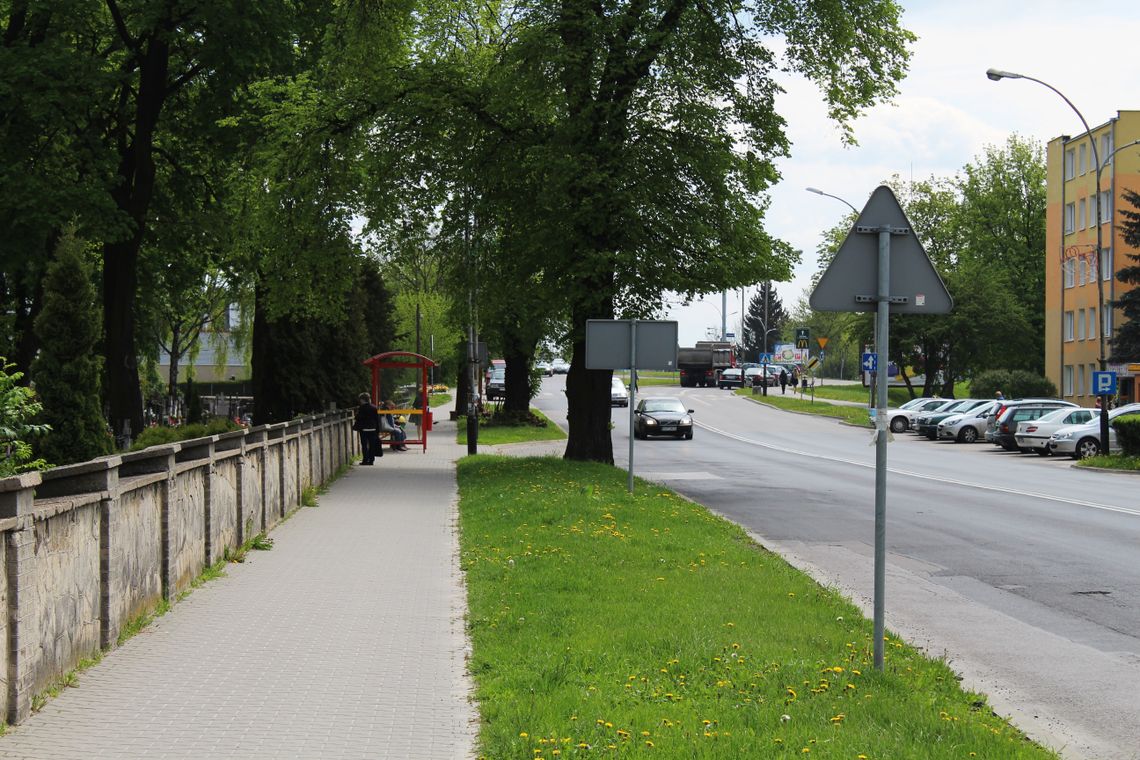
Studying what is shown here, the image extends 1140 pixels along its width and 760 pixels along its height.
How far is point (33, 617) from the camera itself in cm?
679

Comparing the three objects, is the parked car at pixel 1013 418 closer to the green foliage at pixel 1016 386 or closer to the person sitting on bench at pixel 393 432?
the person sitting on bench at pixel 393 432

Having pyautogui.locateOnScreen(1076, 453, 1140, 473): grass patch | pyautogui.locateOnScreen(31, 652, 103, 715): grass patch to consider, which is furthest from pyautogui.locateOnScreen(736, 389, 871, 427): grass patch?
pyautogui.locateOnScreen(31, 652, 103, 715): grass patch

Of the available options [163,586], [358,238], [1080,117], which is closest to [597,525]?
[163,586]

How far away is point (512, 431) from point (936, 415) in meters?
17.8

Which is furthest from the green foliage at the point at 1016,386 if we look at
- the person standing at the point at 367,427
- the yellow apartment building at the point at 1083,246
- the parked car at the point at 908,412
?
the person standing at the point at 367,427

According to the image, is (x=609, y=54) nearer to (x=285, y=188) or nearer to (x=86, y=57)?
(x=285, y=188)

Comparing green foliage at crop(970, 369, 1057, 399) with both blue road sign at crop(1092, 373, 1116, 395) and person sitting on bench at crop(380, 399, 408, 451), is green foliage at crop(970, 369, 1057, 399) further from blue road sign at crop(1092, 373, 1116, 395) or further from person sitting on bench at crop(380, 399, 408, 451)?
person sitting on bench at crop(380, 399, 408, 451)

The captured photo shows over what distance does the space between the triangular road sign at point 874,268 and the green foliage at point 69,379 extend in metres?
13.0

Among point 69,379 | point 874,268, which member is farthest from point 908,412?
point 874,268

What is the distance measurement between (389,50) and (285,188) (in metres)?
3.57

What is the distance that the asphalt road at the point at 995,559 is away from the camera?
314 inches

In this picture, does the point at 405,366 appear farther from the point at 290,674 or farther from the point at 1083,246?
the point at 1083,246

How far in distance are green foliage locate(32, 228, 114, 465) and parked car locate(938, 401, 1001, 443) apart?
36.9 metres

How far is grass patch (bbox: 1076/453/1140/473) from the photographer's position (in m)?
31.7
